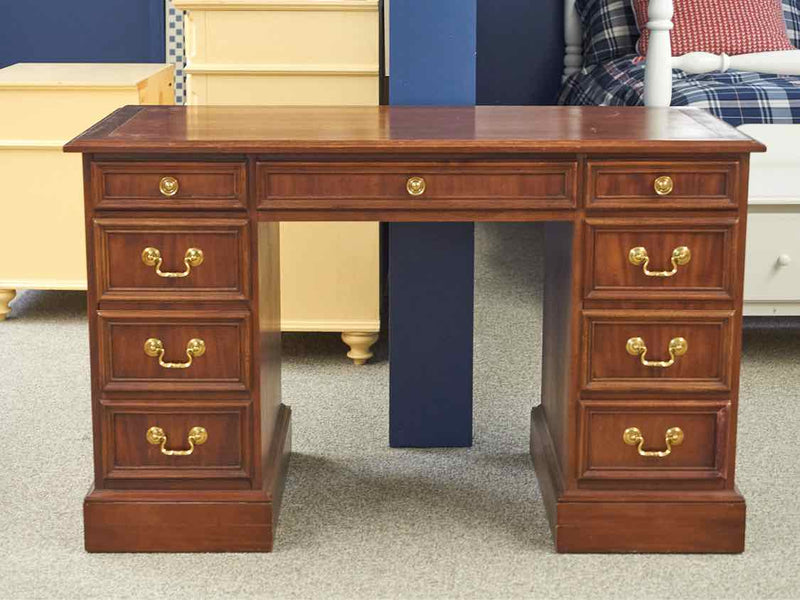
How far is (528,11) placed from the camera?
4.98 metres

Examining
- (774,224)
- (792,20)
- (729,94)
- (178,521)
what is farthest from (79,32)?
(178,521)

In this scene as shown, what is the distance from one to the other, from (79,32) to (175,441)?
287 cm

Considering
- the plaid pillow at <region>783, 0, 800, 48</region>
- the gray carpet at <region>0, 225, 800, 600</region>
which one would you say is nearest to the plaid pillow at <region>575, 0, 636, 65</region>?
the plaid pillow at <region>783, 0, 800, 48</region>

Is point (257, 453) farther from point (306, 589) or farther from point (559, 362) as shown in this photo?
point (559, 362)

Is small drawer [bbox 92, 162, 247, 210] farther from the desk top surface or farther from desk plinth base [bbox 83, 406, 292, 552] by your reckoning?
desk plinth base [bbox 83, 406, 292, 552]

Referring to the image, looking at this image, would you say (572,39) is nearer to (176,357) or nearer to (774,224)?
(774,224)

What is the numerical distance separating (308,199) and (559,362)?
0.60 m

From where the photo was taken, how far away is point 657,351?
229 centimetres

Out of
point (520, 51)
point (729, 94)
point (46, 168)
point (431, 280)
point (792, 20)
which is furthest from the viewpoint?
point (520, 51)

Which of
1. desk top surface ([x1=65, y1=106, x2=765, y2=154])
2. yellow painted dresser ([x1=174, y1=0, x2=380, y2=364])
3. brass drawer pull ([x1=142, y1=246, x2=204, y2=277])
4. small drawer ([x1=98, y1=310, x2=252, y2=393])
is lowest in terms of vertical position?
small drawer ([x1=98, y1=310, x2=252, y2=393])

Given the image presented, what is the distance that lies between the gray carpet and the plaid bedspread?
2.14 feet

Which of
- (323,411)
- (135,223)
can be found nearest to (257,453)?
(135,223)

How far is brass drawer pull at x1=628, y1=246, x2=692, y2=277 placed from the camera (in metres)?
2.24

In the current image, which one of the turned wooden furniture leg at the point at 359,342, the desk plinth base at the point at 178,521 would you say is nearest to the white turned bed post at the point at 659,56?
the turned wooden furniture leg at the point at 359,342
